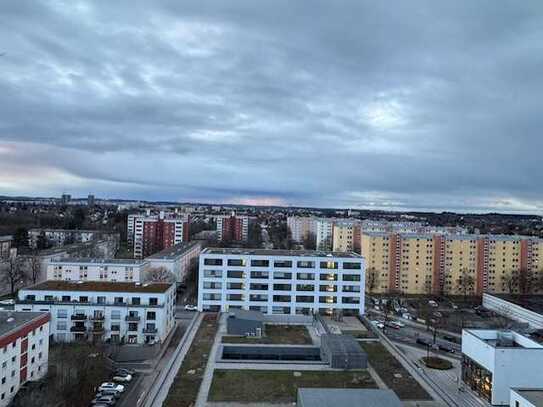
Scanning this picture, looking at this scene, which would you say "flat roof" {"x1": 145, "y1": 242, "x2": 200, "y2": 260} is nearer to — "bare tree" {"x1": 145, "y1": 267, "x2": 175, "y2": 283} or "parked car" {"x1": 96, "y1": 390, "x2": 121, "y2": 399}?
"bare tree" {"x1": 145, "y1": 267, "x2": 175, "y2": 283}

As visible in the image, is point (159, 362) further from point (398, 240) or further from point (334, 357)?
point (398, 240)

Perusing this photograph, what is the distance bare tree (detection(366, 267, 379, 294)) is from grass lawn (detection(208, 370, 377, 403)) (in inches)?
1161

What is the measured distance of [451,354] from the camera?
93.2ft

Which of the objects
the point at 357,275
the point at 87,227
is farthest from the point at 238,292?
the point at 87,227

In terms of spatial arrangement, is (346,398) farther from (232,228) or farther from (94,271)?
(232,228)

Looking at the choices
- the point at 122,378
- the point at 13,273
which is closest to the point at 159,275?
the point at 13,273

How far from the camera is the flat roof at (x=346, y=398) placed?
15703 millimetres

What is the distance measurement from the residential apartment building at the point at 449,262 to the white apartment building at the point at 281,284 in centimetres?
1634

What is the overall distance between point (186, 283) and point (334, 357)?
2984 centimetres

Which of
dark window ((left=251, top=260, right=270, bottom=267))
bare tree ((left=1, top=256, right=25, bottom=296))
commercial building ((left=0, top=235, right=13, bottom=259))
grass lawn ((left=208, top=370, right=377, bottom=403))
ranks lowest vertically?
grass lawn ((left=208, top=370, right=377, bottom=403))

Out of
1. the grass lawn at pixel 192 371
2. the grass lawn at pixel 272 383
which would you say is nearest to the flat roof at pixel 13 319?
the grass lawn at pixel 192 371

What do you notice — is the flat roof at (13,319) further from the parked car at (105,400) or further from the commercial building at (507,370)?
the commercial building at (507,370)

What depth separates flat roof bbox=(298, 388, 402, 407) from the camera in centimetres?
1570

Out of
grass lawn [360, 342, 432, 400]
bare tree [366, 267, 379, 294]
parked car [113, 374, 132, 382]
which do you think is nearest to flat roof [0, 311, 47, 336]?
parked car [113, 374, 132, 382]
